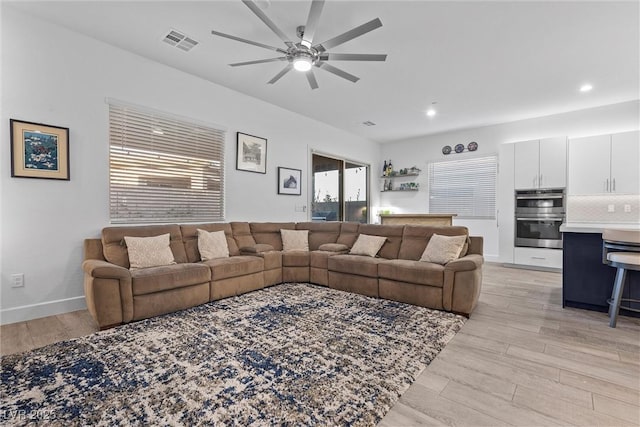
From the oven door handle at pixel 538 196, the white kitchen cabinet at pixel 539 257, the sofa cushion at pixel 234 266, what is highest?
the oven door handle at pixel 538 196

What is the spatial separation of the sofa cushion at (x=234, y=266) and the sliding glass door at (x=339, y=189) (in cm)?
241

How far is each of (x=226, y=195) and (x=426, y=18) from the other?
3.38 metres

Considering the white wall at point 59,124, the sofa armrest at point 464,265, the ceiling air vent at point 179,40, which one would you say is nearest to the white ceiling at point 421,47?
the ceiling air vent at point 179,40

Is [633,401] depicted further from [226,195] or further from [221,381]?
[226,195]

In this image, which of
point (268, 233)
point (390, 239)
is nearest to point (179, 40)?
point (268, 233)

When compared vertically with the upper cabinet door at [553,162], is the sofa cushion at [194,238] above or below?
below

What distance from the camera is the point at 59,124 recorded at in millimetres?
3039

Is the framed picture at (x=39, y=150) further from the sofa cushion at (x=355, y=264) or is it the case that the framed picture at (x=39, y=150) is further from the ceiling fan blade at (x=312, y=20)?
the sofa cushion at (x=355, y=264)

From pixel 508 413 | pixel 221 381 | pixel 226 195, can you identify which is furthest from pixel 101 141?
pixel 508 413

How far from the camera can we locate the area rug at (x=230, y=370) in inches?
59.8

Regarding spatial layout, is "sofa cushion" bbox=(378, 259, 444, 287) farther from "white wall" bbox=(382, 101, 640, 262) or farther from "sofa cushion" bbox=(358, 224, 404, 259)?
"white wall" bbox=(382, 101, 640, 262)

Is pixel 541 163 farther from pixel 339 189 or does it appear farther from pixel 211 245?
pixel 211 245

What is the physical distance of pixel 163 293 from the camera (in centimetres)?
294

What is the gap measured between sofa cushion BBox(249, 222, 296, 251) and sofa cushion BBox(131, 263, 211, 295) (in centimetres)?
136
